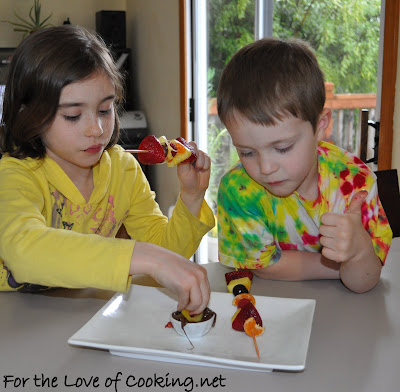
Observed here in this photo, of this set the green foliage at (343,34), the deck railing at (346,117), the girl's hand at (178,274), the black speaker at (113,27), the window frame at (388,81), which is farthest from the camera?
the black speaker at (113,27)

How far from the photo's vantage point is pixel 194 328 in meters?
1.00

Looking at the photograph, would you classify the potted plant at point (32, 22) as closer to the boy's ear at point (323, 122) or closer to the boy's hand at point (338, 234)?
the boy's ear at point (323, 122)

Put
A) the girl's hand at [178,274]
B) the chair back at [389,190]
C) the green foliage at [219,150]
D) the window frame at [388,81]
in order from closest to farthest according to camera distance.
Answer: the girl's hand at [178,274]
the chair back at [389,190]
the window frame at [388,81]
the green foliage at [219,150]

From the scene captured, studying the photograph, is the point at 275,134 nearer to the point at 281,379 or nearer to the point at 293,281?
the point at 293,281

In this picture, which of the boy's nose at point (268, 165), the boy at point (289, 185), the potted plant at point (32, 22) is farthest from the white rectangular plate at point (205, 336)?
the potted plant at point (32, 22)

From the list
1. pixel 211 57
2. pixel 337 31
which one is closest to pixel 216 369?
pixel 337 31

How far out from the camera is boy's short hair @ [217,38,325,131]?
3.96 ft

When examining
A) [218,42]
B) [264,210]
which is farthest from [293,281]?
[218,42]

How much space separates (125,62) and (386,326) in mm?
3700

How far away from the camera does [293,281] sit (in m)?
1.29

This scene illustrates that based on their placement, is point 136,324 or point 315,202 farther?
point 315,202

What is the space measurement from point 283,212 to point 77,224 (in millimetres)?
520

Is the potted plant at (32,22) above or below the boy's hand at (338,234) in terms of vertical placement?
above

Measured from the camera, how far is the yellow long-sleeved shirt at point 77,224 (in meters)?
1.01
